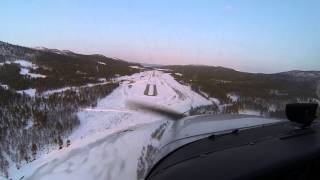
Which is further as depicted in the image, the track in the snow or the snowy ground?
the track in the snow

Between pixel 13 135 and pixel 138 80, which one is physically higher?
pixel 138 80

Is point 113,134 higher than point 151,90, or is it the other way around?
point 151,90

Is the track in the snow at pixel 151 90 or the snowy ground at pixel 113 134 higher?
the track in the snow at pixel 151 90

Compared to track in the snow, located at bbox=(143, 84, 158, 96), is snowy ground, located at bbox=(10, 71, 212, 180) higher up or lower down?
lower down

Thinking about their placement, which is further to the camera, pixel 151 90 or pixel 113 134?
pixel 151 90

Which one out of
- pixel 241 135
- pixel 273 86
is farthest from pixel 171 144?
pixel 273 86

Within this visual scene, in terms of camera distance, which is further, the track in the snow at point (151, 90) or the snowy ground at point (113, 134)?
the track in the snow at point (151, 90)

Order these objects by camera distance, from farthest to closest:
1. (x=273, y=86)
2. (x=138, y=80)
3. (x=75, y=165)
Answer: (x=138, y=80)
(x=273, y=86)
(x=75, y=165)

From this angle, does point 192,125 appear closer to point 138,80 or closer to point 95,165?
point 95,165
